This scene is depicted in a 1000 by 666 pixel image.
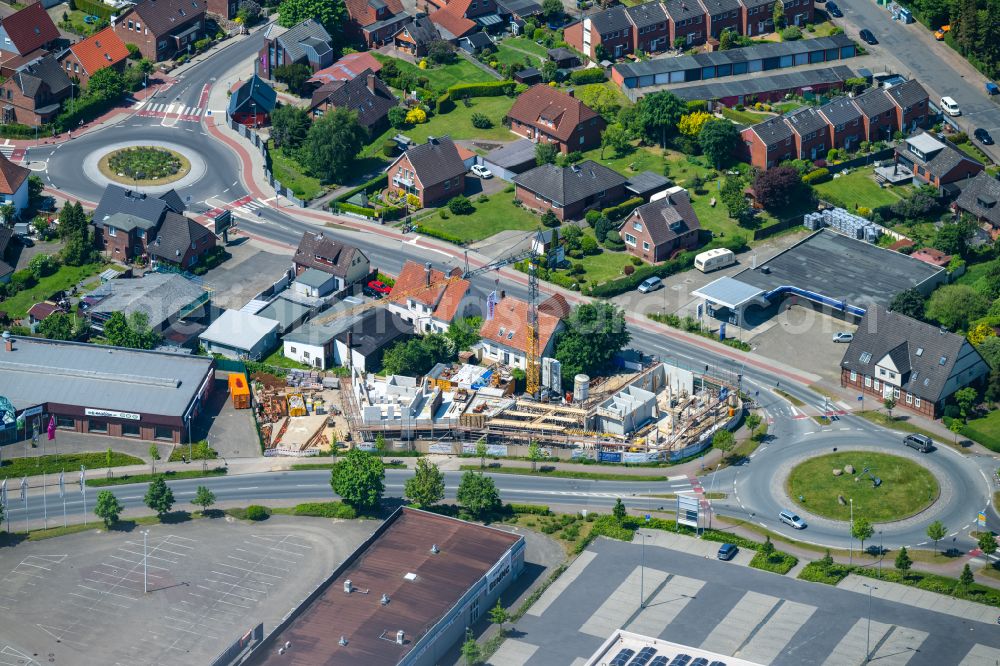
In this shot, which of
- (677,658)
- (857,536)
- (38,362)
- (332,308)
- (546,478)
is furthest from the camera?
(332,308)

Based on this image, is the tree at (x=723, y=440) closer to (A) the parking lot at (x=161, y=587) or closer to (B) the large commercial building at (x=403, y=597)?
(B) the large commercial building at (x=403, y=597)

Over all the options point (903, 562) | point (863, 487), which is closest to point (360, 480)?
point (863, 487)

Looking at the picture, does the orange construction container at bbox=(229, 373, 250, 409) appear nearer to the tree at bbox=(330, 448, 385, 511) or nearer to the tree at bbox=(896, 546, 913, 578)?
the tree at bbox=(330, 448, 385, 511)

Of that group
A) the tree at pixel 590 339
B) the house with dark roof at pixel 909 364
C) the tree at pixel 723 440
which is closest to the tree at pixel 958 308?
the house with dark roof at pixel 909 364

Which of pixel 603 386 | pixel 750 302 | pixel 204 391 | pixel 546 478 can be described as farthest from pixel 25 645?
pixel 750 302

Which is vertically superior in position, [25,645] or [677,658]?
[677,658]

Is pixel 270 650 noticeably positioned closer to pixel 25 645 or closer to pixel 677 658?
pixel 25 645

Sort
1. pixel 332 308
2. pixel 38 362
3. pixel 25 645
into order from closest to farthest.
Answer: pixel 25 645, pixel 38 362, pixel 332 308
